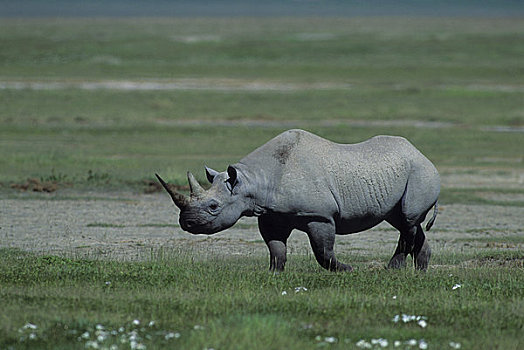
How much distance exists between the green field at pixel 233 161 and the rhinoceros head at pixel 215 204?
0.54m

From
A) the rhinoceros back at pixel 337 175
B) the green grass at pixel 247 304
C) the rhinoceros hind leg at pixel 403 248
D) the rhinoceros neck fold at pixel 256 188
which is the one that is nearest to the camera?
the green grass at pixel 247 304

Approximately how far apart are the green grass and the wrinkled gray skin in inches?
20.8

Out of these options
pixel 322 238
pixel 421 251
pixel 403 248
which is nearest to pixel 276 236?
pixel 322 238

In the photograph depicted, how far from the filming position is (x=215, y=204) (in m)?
10.7

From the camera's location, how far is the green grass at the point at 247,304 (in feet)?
25.7

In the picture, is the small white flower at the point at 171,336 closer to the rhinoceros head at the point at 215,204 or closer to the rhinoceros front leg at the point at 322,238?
the rhinoceros head at the point at 215,204

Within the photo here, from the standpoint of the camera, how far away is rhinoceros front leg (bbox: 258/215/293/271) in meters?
11.2

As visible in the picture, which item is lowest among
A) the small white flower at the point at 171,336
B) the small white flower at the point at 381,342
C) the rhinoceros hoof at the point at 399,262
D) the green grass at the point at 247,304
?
the rhinoceros hoof at the point at 399,262

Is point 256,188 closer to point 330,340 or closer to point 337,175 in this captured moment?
point 337,175

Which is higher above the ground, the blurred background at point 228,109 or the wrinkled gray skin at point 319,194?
the wrinkled gray skin at point 319,194

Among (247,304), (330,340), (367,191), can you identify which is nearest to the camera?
(330,340)

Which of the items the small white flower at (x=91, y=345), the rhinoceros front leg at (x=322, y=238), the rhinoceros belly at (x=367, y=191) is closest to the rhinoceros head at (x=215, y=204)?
the rhinoceros front leg at (x=322, y=238)

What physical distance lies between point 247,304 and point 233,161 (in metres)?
14.4

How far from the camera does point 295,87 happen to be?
47906 mm
